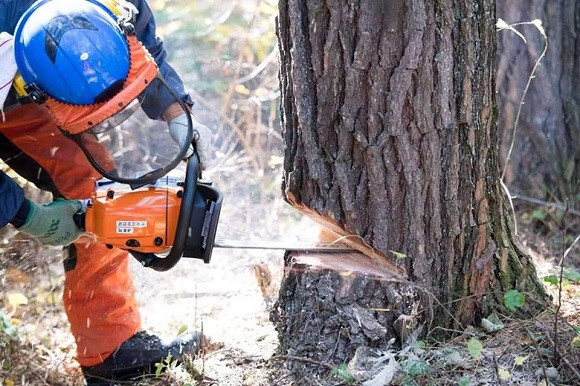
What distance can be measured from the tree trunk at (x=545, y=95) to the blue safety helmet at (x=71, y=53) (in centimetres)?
248

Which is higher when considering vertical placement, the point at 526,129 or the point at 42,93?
the point at 42,93

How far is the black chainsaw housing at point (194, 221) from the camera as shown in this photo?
265 cm

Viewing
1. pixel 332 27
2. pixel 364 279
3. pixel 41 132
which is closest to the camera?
pixel 332 27

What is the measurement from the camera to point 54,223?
2.77 m

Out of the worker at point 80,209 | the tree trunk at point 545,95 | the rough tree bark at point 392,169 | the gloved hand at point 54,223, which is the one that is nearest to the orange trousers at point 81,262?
the worker at point 80,209

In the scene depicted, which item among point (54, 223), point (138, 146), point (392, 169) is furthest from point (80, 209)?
point (138, 146)

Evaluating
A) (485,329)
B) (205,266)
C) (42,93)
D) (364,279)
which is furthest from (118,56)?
(205,266)

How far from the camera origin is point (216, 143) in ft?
17.1

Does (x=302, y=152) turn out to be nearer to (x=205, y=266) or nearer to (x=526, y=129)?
(x=205, y=266)

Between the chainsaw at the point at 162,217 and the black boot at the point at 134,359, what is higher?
the chainsaw at the point at 162,217

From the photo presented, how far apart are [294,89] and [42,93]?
0.85 meters

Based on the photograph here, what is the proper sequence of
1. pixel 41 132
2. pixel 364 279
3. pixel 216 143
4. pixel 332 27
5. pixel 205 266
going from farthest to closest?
pixel 216 143, pixel 205 266, pixel 41 132, pixel 364 279, pixel 332 27

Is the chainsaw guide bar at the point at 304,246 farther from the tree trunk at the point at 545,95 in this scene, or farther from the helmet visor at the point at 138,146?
the tree trunk at the point at 545,95

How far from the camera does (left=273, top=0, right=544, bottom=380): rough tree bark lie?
2461mm
